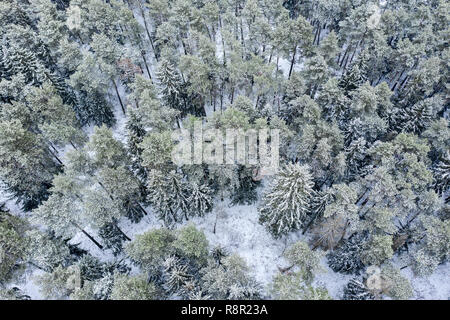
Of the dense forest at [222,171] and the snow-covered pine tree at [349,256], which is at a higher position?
the dense forest at [222,171]

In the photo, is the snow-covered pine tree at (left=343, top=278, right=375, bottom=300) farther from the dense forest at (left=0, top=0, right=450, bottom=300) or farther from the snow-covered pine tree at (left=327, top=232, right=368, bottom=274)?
the snow-covered pine tree at (left=327, top=232, right=368, bottom=274)

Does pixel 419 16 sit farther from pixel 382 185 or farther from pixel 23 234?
pixel 23 234

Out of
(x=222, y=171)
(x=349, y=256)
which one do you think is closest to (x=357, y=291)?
(x=349, y=256)

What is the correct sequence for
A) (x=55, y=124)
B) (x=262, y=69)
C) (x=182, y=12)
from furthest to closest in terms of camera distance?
(x=182, y=12)
(x=262, y=69)
(x=55, y=124)

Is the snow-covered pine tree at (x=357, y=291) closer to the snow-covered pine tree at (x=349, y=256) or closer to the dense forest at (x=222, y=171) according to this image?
the dense forest at (x=222, y=171)

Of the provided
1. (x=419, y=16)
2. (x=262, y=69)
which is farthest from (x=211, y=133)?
(x=419, y=16)

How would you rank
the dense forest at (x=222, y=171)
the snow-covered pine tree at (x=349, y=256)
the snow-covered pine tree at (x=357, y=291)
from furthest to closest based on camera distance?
the snow-covered pine tree at (x=349, y=256), the snow-covered pine tree at (x=357, y=291), the dense forest at (x=222, y=171)

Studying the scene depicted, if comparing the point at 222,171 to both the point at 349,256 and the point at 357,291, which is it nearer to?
the point at 349,256

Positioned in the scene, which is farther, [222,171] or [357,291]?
[222,171]

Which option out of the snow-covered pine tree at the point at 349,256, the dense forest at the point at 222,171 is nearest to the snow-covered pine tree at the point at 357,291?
the dense forest at the point at 222,171
